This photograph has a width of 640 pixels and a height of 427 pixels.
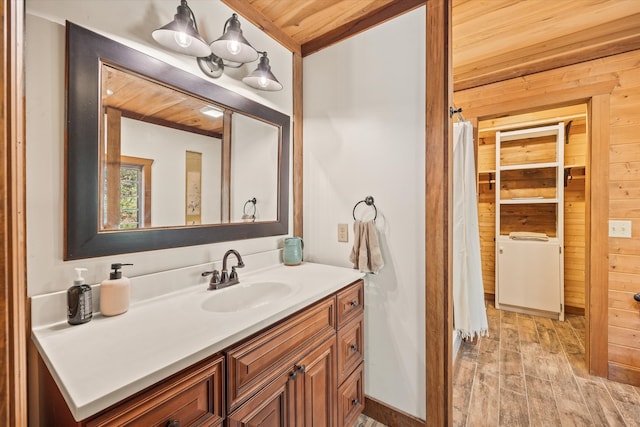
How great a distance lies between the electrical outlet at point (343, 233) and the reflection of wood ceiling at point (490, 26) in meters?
0.91

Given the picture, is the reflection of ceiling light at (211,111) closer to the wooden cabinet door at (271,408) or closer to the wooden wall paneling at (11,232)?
the wooden wall paneling at (11,232)

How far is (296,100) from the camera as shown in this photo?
1.85 meters

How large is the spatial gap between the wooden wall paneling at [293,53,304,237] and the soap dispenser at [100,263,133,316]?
3.39 feet

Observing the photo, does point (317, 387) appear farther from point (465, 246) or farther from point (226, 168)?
point (465, 246)

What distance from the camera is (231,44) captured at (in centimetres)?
126

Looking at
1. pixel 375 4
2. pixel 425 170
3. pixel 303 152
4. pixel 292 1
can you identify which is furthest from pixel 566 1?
pixel 303 152

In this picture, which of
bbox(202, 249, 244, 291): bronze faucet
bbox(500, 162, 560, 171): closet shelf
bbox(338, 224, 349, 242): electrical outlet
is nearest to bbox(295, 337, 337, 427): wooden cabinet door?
bbox(202, 249, 244, 291): bronze faucet

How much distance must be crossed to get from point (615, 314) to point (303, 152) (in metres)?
2.49

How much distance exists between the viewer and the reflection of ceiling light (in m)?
1.33

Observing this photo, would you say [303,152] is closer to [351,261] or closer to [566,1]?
[351,261]

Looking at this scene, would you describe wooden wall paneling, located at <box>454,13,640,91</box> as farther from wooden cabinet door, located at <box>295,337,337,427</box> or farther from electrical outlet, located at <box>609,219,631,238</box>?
wooden cabinet door, located at <box>295,337,337,427</box>

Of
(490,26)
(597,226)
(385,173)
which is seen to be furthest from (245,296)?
(597,226)

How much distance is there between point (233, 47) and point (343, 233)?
1154mm

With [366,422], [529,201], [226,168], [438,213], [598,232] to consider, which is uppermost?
[226,168]
